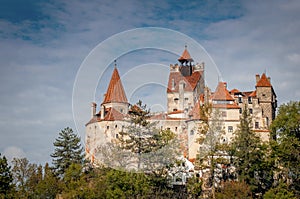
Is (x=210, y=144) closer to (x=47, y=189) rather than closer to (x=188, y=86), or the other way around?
(x=188, y=86)

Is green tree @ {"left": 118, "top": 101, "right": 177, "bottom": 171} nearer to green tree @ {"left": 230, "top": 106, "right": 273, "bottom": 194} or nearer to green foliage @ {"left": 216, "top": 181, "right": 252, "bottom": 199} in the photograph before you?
green foliage @ {"left": 216, "top": 181, "right": 252, "bottom": 199}

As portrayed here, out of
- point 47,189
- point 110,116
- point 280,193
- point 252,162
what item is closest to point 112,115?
point 110,116

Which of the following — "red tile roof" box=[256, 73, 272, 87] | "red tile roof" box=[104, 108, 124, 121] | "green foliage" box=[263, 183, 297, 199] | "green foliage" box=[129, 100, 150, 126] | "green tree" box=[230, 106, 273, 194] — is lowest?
"green foliage" box=[263, 183, 297, 199]

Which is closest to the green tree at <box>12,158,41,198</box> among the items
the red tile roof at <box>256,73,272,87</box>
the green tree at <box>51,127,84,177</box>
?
the green tree at <box>51,127,84,177</box>

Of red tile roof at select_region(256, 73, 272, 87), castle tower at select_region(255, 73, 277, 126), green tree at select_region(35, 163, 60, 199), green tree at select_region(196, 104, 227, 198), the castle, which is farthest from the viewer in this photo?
red tile roof at select_region(256, 73, 272, 87)

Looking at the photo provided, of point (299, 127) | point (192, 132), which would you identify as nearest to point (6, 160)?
point (192, 132)

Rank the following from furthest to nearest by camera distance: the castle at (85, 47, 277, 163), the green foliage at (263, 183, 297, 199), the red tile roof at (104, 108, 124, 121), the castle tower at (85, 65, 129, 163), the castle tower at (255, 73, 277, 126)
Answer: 1. the castle tower at (255, 73, 277, 126)
2. the red tile roof at (104, 108, 124, 121)
3. the castle at (85, 47, 277, 163)
4. the castle tower at (85, 65, 129, 163)
5. the green foliage at (263, 183, 297, 199)

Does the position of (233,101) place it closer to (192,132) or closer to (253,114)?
(253,114)

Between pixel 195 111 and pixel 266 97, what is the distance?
1026 cm

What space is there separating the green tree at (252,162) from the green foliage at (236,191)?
1.16 metres

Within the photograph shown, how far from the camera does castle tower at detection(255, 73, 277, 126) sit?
175 feet

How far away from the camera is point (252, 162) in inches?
1555

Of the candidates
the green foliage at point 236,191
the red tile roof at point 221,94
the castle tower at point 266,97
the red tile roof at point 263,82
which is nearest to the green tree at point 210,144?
the green foliage at point 236,191

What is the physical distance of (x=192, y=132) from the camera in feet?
154
